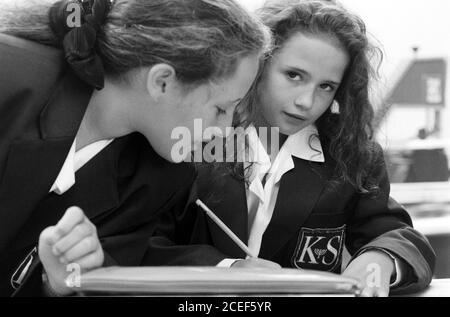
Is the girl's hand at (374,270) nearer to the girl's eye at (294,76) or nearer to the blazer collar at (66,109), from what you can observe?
the girl's eye at (294,76)

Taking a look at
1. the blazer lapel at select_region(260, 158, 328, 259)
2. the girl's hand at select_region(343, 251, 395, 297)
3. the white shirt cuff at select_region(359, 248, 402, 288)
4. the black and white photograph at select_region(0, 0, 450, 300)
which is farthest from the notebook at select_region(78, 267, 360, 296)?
the blazer lapel at select_region(260, 158, 328, 259)

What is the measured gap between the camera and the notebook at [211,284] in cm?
60

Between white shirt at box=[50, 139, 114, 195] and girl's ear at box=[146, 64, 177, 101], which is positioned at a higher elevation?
girl's ear at box=[146, 64, 177, 101]

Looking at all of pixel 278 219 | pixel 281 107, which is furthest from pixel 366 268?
pixel 281 107

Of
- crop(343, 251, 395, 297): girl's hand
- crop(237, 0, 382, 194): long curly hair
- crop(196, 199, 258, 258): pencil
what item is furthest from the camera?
crop(237, 0, 382, 194): long curly hair

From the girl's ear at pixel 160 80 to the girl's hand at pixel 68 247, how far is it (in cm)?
24

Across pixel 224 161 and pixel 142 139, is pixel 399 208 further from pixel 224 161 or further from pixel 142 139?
pixel 142 139

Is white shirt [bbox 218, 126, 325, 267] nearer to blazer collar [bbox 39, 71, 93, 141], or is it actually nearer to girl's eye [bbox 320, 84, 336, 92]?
girl's eye [bbox 320, 84, 336, 92]

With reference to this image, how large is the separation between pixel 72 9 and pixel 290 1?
0.37m

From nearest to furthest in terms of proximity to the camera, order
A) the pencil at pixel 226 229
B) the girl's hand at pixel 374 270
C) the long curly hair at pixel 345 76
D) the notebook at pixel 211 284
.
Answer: the notebook at pixel 211 284, the girl's hand at pixel 374 270, the pencil at pixel 226 229, the long curly hair at pixel 345 76

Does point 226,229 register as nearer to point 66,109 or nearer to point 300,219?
point 300,219

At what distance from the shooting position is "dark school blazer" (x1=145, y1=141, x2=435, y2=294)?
99 centimetres

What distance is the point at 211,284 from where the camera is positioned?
606mm

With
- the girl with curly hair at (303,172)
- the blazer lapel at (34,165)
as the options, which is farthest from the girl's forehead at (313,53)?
the blazer lapel at (34,165)
